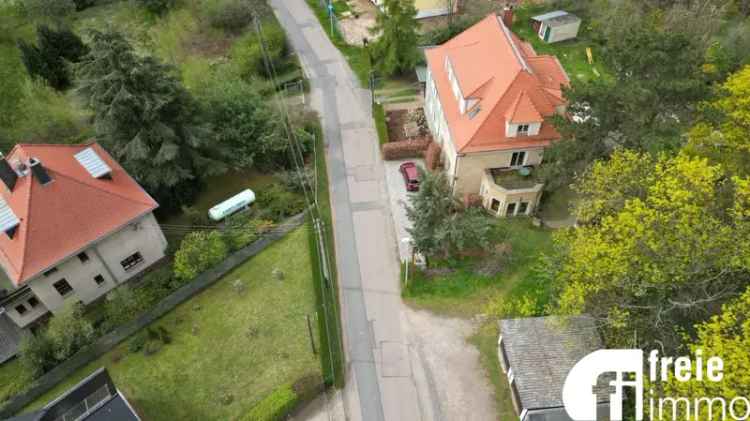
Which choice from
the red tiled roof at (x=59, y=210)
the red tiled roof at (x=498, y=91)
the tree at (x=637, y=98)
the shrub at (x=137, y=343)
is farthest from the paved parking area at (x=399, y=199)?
the shrub at (x=137, y=343)

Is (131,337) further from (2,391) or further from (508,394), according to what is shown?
(508,394)

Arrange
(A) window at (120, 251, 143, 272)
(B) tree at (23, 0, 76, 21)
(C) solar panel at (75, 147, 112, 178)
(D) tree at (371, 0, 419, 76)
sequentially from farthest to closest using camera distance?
(B) tree at (23, 0, 76, 21) < (D) tree at (371, 0, 419, 76) < (A) window at (120, 251, 143, 272) < (C) solar panel at (75, 147, 112, 178)

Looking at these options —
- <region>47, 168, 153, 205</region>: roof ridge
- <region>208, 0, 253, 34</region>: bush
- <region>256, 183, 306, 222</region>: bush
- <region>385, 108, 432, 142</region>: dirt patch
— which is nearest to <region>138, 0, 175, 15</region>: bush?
<region>208, 0, 253, 34</region>: bush

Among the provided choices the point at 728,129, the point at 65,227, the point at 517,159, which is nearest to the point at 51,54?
the point at 65,227

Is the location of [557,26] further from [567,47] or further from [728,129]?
[728,129]

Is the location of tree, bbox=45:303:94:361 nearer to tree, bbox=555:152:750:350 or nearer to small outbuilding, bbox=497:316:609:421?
small outbuilding, bbox=497:316:609:421
